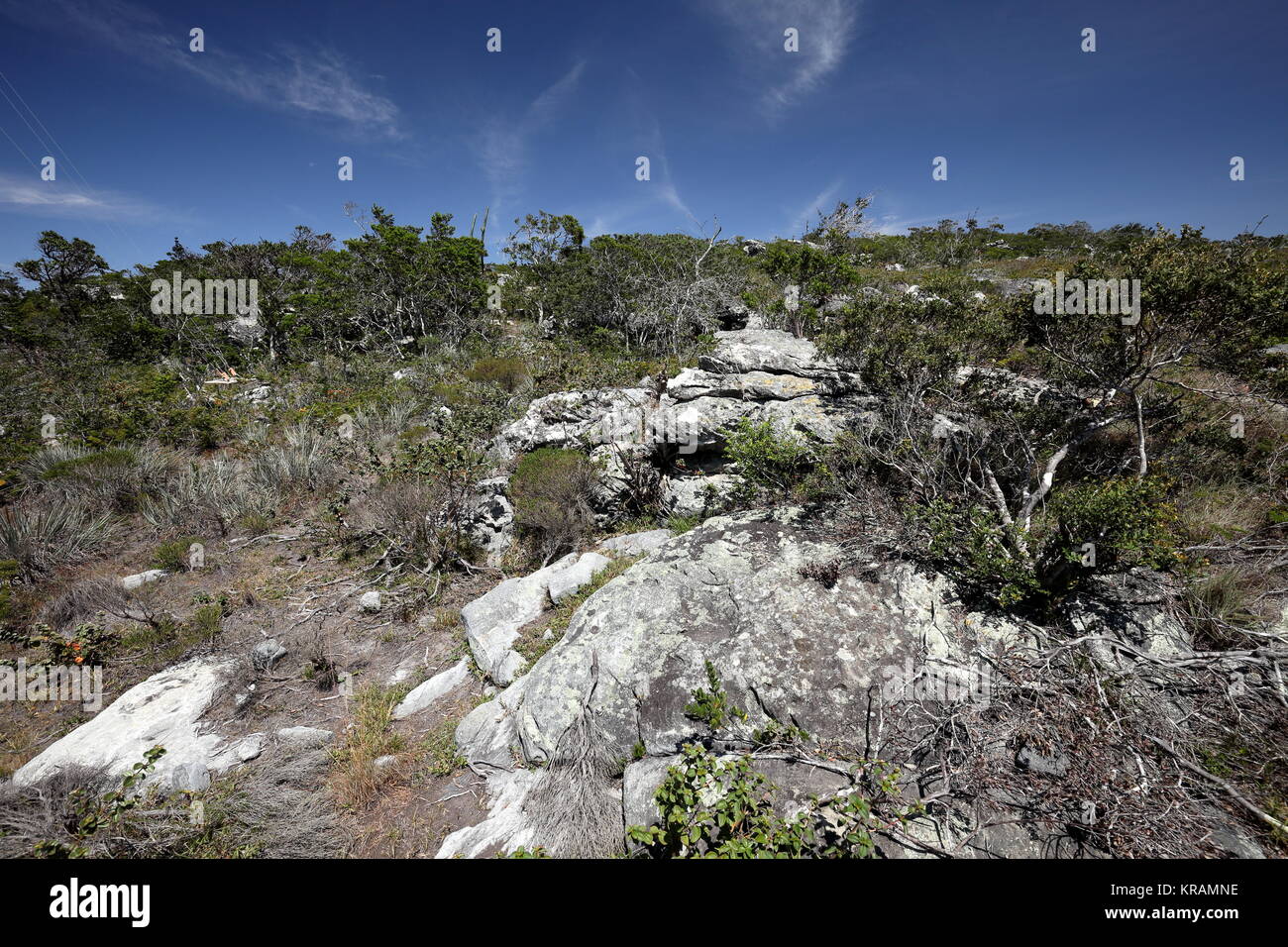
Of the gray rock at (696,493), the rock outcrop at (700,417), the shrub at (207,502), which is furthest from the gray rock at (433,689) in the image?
the shrub at (207,502)

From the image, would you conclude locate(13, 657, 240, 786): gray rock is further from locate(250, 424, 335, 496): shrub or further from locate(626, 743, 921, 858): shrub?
locate(250, 424, 335, 496): shrub

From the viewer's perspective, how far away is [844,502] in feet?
17.6

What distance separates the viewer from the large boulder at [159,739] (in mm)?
4070

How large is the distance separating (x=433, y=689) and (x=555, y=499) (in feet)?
11.0

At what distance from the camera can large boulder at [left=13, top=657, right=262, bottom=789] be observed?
4070 mm

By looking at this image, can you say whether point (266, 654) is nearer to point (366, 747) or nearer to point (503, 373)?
point (366, 747)

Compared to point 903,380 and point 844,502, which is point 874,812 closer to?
point 844,502

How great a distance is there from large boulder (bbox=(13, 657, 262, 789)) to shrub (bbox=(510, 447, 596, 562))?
13.7 ft

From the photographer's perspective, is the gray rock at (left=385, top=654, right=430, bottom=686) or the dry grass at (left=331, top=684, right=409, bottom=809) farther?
the gray rock at (left=385, top=654, right=430, bottom=686)

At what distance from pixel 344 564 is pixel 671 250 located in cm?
1964

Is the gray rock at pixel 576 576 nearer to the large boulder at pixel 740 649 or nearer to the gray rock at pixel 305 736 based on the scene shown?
the large boulder at pixel 740 649

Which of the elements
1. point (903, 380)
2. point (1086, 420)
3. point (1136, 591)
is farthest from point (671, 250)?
point (1136, 591)

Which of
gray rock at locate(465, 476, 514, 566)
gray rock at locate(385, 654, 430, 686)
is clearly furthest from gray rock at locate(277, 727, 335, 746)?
gray rock at locate(465, 476, 514, 566)

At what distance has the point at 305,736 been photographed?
4.62 m
